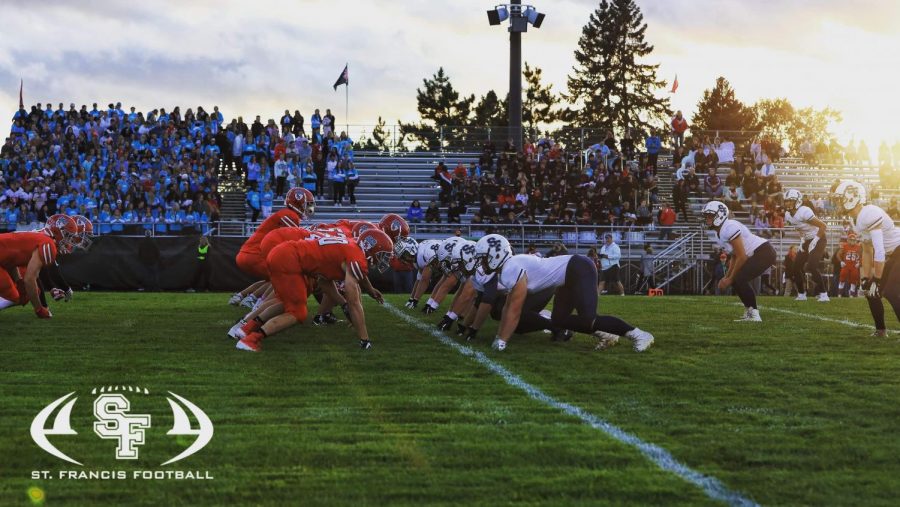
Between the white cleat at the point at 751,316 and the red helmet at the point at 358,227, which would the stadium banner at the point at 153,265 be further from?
the white cleat at the point at 751,316

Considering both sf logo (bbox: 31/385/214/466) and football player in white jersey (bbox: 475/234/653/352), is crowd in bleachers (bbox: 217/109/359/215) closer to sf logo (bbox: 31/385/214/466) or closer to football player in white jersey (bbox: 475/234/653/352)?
football player in white jersey (bbox: 475/234/653/352)

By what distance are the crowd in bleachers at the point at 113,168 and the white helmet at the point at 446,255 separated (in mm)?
15495

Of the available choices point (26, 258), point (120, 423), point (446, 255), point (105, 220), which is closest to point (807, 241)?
point (446, 255)

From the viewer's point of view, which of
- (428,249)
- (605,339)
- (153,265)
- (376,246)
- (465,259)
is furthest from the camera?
(153,265)

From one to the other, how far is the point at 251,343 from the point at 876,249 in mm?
6984

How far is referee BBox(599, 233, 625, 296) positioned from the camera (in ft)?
87.4

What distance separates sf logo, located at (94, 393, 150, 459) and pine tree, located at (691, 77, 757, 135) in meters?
89.7

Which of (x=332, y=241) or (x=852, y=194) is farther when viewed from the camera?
(x=852, y=194)

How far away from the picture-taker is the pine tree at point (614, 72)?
7812 centimetres

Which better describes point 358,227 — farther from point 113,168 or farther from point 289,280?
point 113,168

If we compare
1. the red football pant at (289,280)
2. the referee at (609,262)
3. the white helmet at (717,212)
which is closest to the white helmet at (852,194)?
the white helmet at (717,212)

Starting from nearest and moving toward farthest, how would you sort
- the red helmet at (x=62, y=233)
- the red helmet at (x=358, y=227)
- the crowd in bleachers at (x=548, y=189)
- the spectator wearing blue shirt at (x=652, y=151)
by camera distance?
the red helmet at (x=62, y=233), the red helmet at (x=358, y=227), the crowd in bleachers at (x=548, y=189), the spectator wearing blue shirt at (x=652, y=151)

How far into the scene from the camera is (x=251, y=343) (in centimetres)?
1075

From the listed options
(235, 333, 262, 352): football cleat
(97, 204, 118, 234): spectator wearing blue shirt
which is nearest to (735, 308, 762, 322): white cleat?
(235, 333, 262, 352): football cleat
